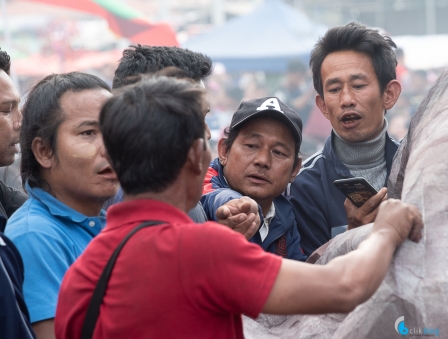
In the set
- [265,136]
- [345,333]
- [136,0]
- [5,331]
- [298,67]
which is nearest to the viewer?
[5,331]

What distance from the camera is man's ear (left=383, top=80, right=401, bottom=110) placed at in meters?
3.48

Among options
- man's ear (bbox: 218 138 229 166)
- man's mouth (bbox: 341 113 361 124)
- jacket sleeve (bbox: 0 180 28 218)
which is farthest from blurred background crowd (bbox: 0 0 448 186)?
jacket sleeve (bbox: 0 180 28 218)

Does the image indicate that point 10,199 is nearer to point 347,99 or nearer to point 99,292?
point 99,292

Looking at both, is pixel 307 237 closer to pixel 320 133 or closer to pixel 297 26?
pixel 320 133

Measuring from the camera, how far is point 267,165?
2830mm

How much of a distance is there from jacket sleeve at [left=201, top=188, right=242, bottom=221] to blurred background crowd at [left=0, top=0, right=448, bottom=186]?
537cm

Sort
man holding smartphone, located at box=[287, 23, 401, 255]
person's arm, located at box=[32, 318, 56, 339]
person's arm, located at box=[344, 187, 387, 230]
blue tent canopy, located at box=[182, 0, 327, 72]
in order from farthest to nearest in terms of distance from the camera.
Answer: blue tent canopy, located at box=[182, 0, 327, 72] → man holding smartphone, located at box=[287, 23, 401, 255] → person's arm, located at box=[344, 187, 387, 230] → person's arm, located at box=[32, 318, 56, 339]

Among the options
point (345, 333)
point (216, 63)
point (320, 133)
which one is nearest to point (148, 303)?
point (345, 333)

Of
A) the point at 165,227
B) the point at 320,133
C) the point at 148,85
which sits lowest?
the point at 320,133

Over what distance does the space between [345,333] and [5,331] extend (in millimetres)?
948

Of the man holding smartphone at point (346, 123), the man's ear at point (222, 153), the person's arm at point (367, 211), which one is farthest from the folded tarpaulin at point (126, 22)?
the person's arm at point (367, 211)

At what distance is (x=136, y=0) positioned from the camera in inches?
850

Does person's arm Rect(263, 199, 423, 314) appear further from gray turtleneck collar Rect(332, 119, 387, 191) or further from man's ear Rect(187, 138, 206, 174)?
gray turtleneck collar Rect(332, 119, 387, 191)

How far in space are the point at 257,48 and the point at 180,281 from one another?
1140 cm
